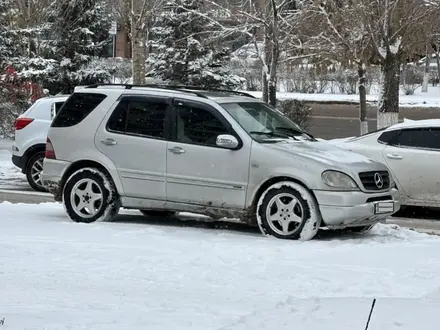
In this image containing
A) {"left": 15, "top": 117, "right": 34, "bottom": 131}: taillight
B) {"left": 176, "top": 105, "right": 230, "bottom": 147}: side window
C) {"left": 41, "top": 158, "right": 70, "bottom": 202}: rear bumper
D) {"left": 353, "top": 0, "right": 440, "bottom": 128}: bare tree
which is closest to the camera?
{"left": 176, "top": 105, "right": 230, "bottom": 147}: side window

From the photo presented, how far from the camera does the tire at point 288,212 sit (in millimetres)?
8594

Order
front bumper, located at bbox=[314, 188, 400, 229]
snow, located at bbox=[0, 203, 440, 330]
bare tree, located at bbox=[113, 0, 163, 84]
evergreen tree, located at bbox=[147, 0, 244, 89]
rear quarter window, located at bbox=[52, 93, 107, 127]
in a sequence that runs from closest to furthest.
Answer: snow, located at bbox=[0, 203, 440, 330] → front bumper, located at bbox=[314, 188, 400, 229] → rear quarter window, located at bbox=[52, 93, 107, 127] → bare tree, located at bbox=[113, 0, 163, 84] → evergreen tree, located at bbox=[147, 0, 244, 89]

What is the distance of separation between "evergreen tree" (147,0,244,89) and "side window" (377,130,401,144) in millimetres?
14681

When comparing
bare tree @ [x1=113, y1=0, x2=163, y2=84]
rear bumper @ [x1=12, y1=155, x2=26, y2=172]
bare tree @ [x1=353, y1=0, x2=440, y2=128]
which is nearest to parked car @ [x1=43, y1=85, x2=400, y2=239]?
rear bumper @ [x1=12, y1=155, x2=26, y2=172]

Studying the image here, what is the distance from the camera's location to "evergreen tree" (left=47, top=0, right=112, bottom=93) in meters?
28.6

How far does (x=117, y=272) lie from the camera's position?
21.4ft

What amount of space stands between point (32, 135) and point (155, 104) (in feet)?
16.6

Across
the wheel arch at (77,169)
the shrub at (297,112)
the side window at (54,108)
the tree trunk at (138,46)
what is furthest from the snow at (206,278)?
the shrub at (297,112)

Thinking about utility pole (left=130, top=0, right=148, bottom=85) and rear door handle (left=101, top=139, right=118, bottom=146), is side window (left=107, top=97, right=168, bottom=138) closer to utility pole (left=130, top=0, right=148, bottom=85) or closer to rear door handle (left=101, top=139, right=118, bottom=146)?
rear door handle (left=101, top=139, right=118, bottom=146)

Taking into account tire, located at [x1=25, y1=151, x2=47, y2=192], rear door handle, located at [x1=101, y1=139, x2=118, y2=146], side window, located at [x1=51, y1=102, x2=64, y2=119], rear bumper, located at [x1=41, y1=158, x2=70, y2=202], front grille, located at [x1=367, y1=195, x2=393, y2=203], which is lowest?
tire, located at [x1=25, y1=151, x2=47, y2=192]

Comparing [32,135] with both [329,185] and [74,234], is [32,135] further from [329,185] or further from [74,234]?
[329,185]

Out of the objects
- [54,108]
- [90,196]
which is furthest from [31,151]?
[90,196]

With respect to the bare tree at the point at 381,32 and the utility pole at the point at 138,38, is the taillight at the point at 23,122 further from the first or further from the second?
the bare tree at the point at 381,32

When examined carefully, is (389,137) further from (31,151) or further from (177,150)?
(31,151)
